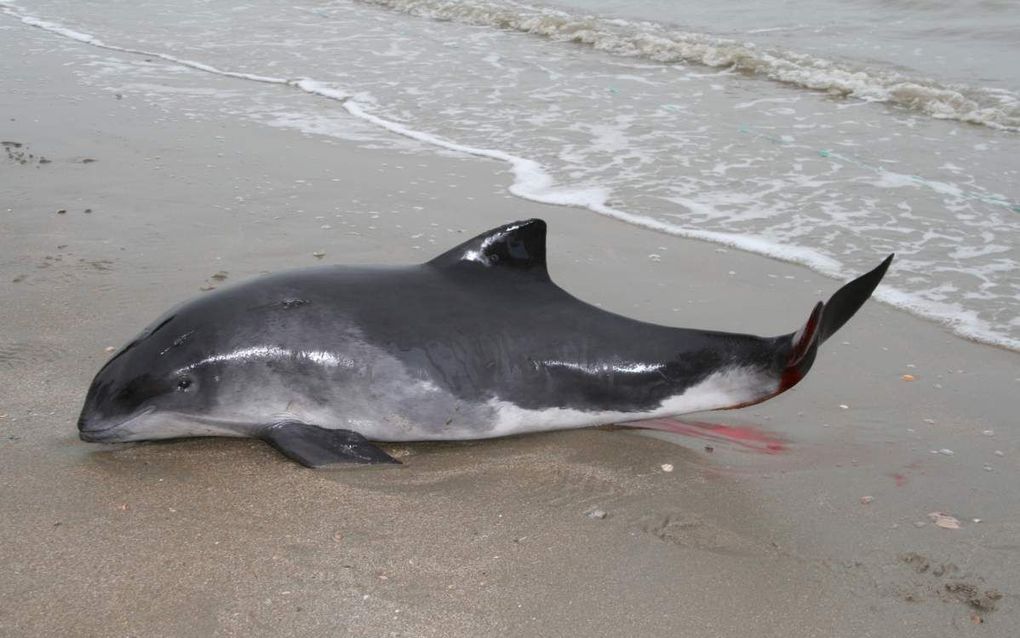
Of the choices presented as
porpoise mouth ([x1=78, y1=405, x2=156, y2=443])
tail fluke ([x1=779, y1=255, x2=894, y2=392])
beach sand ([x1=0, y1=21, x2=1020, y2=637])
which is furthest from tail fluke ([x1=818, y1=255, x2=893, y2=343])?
porpoise mouth ([x1=78, y1=405, x2=156, y2=443])

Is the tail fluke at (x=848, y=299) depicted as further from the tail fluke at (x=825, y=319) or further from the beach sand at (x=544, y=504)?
the beach sand at (x=544, y=504)

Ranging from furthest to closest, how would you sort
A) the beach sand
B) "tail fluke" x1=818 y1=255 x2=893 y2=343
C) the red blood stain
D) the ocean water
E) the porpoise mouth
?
1. the ocean water
2. the red blood stain
3. the porpoise mouth
4. "tail fluke" x1=818 y1=255 x2=893 y2=343
5. the beach sand

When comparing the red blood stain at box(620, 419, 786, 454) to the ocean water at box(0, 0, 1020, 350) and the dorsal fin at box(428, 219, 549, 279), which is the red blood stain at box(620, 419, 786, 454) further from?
the ocean water at box(0, 0, 1020, 350)

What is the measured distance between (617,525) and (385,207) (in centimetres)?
402

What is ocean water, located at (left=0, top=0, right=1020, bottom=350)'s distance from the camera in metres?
7.04

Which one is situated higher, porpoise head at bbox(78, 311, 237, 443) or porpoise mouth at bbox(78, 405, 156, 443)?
porpoise head at bbox(78, 311, 237, 443)

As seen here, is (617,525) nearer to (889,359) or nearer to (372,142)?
(889,359)

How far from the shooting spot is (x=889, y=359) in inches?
205

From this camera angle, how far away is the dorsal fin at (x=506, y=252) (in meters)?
4.36

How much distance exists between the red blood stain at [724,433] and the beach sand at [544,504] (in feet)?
0.06

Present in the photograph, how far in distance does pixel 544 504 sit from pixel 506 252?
1.10 metres

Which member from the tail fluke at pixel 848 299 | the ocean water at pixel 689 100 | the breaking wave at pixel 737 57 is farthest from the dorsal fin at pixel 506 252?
the breaking wave at pixel 737 57

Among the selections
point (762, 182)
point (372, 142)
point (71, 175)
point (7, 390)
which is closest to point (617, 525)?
point (7, 390)

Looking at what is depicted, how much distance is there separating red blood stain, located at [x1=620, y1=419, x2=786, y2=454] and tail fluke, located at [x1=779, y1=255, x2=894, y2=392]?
0.37m
